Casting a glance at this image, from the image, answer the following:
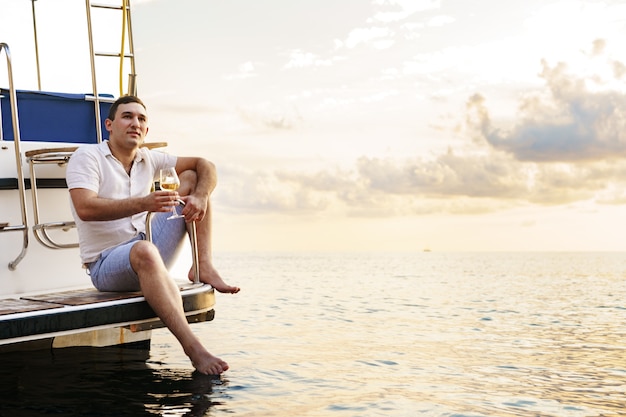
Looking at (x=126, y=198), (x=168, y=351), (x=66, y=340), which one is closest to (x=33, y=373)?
(x=66, y=340)

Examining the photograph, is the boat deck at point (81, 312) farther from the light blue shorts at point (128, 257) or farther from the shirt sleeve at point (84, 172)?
the shirt sleeve at point (84, 172)

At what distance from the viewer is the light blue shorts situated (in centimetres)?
456

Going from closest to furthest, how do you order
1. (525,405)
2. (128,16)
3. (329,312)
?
(525,405), (128,16), (329,312)

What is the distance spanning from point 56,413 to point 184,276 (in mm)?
2002

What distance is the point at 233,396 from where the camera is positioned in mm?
4879

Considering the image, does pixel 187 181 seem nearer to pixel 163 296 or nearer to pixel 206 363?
pixel 163 296

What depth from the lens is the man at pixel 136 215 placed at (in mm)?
4453

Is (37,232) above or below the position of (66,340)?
above

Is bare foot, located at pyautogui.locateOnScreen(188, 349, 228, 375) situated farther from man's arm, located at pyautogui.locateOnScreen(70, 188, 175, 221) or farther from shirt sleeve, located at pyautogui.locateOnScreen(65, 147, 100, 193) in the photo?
shirt sleeve, located at pyautogui.locateOnScreen(65, 147, 100, 193)

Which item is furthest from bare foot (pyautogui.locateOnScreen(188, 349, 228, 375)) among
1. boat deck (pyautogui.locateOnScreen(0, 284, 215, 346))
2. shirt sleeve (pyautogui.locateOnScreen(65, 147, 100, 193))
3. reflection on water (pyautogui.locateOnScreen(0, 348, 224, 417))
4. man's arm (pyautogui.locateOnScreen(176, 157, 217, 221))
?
shirt sleeve (pyautogui.locateOnScreen(65, 147, 100, 193))

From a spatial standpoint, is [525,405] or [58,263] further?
[58,263]

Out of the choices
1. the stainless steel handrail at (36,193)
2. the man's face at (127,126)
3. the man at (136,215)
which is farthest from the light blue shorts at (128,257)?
the stainless steel handrail at (36,193)

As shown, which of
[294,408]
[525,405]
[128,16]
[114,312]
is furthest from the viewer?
[128,16]

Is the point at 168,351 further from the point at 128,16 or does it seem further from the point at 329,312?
the point at 329,312
